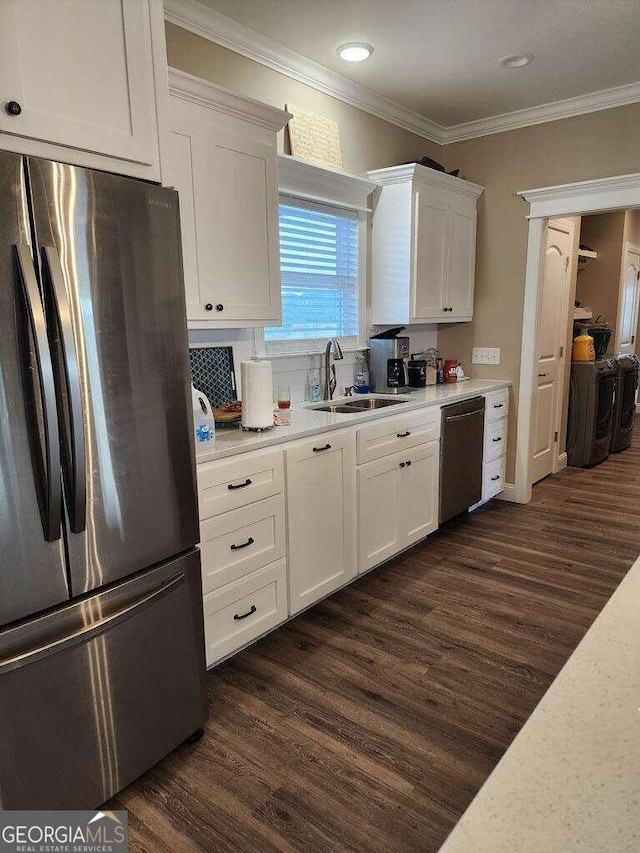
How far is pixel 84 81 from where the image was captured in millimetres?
1466

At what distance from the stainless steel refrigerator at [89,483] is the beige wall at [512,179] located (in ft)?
10.2

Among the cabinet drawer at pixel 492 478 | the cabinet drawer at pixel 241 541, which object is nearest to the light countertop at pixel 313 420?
the cabinet drawer at pixel 241 541

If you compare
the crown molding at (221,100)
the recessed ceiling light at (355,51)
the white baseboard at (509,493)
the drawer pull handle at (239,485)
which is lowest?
the white baseboard at (509,493)

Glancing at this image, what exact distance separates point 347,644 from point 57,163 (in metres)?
2.09

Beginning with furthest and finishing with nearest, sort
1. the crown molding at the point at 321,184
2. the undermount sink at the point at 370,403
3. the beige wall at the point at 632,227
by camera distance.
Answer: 1. the beige wall at the point at 632,227
2. the undermount sink at the point at 370,403
3. the crown molding at the point at 321,184

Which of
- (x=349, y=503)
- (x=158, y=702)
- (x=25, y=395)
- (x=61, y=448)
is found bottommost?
(x=158, y=702)

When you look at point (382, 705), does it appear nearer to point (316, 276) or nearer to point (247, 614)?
point (247, 614)

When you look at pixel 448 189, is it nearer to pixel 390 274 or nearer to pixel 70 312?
pixel 390 274

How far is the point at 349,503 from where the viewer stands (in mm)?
2754

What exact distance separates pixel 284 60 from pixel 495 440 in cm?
274

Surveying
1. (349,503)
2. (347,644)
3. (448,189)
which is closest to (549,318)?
(448,189)

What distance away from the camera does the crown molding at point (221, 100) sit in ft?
7.06

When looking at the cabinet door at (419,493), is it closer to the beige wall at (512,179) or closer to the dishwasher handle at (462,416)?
the dishwasher handle at (462,416)

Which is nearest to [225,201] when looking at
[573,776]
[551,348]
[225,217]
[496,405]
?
[225,217]
